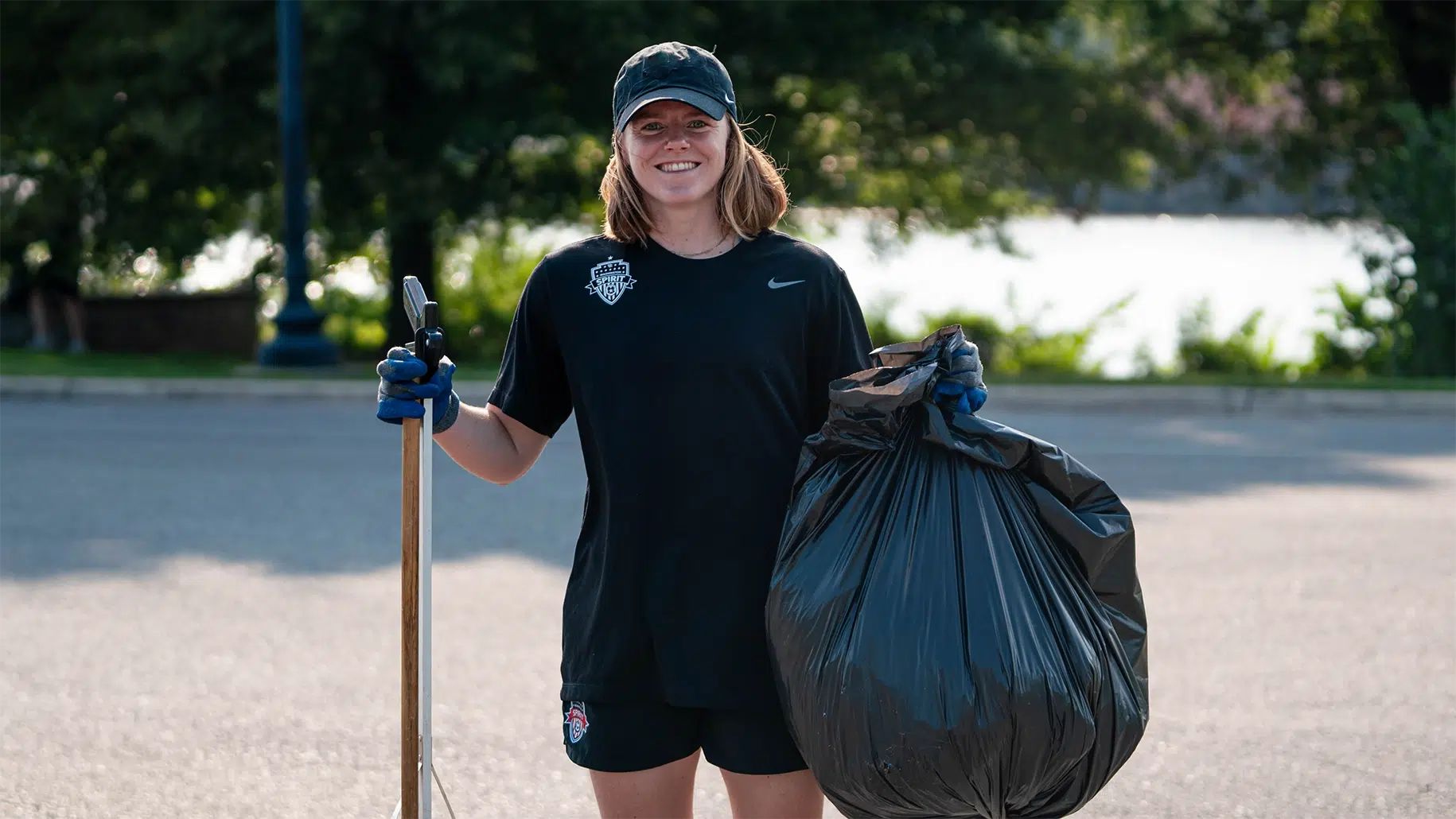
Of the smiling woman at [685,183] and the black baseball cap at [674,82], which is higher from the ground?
the black baseball cap at [674,82]

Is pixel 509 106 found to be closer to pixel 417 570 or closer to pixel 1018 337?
pixel 1018 337

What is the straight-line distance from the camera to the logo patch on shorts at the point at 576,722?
2760 millimetres

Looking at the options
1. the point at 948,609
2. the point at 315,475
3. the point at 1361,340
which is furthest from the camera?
the point at 1361,340

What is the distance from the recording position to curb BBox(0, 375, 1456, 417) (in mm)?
11867

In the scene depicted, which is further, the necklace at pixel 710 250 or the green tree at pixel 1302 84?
the green tree at pixel 1302 84

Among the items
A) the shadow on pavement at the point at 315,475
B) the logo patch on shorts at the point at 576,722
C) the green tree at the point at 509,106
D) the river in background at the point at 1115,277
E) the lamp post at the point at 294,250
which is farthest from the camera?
the river in background at the point at 1115,277

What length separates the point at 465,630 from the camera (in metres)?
6.18

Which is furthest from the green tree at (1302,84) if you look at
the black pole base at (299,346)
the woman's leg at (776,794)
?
the woman's leg at (776,794)

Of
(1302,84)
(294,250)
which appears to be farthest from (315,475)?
(1302,84)

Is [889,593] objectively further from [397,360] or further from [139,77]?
[139,77]

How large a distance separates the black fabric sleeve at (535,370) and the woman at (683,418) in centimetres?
6

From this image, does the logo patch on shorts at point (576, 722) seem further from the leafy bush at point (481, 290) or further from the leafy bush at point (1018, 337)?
the leafy bush at point (481, 290)

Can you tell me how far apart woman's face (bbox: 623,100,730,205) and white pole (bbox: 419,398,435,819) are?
489mm

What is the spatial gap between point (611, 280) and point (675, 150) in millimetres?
216
